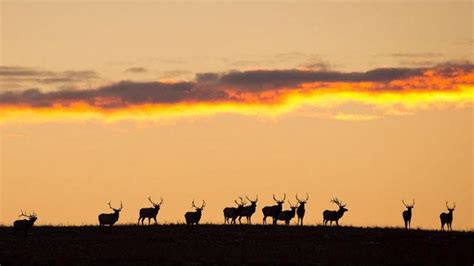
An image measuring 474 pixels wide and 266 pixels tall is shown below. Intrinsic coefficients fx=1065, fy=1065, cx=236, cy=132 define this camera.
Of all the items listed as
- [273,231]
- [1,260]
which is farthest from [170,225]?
[1,260]

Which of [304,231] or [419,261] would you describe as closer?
[419,261]

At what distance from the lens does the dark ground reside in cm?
4550

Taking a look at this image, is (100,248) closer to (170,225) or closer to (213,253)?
(213,253)

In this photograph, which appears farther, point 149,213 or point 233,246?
point 149,213

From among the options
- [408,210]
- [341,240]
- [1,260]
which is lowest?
[1,260]

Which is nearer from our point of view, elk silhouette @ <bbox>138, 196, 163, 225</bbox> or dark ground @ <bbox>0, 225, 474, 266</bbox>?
dark ground @ <bbox>0, 225, 474, 266</bbox>

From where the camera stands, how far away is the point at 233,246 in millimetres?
49875

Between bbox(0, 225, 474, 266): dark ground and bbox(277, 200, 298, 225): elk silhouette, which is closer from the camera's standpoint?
bbox(0, 225, 474, 266): dark ground

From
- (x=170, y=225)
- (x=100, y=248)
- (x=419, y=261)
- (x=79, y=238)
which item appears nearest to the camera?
(x=419, y=261)

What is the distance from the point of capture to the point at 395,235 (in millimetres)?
53938

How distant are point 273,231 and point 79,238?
10061mm

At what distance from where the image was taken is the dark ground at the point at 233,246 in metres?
45.5

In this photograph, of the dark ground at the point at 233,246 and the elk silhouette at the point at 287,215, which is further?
the elk silhouette at the point at 287,215

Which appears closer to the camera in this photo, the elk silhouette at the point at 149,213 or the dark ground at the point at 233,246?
the dark ground at the point at 233,246
